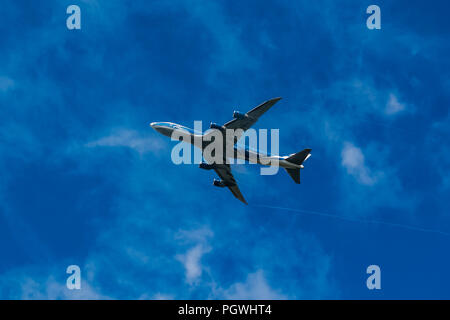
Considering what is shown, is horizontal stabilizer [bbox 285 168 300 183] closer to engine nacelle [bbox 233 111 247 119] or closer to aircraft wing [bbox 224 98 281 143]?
aircraft wing [bbox 224 98 281 143]

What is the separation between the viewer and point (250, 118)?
285 ft

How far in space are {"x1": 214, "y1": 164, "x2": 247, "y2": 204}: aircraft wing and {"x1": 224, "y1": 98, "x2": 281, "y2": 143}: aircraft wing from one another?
57.3 feet

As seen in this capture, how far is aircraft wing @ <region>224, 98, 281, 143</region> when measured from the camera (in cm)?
8419

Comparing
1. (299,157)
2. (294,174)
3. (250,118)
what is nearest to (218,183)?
(294,174)

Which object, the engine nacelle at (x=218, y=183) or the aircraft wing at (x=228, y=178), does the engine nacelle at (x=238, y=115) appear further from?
the engine nacelle at (x=218, y=183)

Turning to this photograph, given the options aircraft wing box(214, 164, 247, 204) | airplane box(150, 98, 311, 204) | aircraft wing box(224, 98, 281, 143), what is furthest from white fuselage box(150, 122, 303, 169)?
aircraft wing box(214, 164, 247, 204)

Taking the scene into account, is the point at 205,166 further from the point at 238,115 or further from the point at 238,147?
the point at 238,115

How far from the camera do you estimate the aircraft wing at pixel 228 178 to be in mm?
105875

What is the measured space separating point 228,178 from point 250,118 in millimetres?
24786

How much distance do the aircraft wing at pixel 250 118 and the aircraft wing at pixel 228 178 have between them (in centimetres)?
1748

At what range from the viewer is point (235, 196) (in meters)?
110

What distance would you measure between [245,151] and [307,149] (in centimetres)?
1243

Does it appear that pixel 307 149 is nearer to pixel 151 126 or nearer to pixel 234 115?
pixel 234 115
